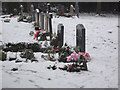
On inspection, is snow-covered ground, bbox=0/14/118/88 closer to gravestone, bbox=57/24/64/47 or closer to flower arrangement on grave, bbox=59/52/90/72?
flower arrangement on grave, bbox=59/52/90/72

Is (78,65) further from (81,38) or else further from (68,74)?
(81,38)

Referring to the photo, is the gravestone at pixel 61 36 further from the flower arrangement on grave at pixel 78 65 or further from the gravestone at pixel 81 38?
the flower arrangement on grave at pixel 78 65

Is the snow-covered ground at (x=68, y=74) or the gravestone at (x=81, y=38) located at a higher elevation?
the gravestone at (x=81, y=38)

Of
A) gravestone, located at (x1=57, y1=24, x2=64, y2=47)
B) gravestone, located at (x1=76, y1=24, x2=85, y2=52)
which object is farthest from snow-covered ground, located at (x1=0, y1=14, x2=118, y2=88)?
gravestone, located at (x1=57, y1=24, x2=64, y2=47)

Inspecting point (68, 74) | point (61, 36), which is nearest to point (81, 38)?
point (61, 36)

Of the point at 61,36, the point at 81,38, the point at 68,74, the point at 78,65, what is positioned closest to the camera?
the point at 68,74

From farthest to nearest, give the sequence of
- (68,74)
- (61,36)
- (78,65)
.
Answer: (61,36) → (78,65) → (68,74)

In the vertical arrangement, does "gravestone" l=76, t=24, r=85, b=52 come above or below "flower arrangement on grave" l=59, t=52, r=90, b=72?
above

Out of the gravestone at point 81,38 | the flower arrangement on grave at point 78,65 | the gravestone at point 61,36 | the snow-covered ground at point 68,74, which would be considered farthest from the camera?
the gravestone at point 61,36

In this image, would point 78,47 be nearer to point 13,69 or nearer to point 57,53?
point 57,53

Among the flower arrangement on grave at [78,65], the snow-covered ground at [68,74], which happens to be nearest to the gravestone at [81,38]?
the snow-covered ground at [68,74]

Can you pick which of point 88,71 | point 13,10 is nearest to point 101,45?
point 88,71

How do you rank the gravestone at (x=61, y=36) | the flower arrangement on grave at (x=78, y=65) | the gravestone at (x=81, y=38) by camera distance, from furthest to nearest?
1. the gravestone at (x=61, y=36)
2. the gravestone at (x=81, y=38)
3. the flower arrangement on grave at (x=78, y=65)

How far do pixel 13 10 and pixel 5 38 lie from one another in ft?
33.9
